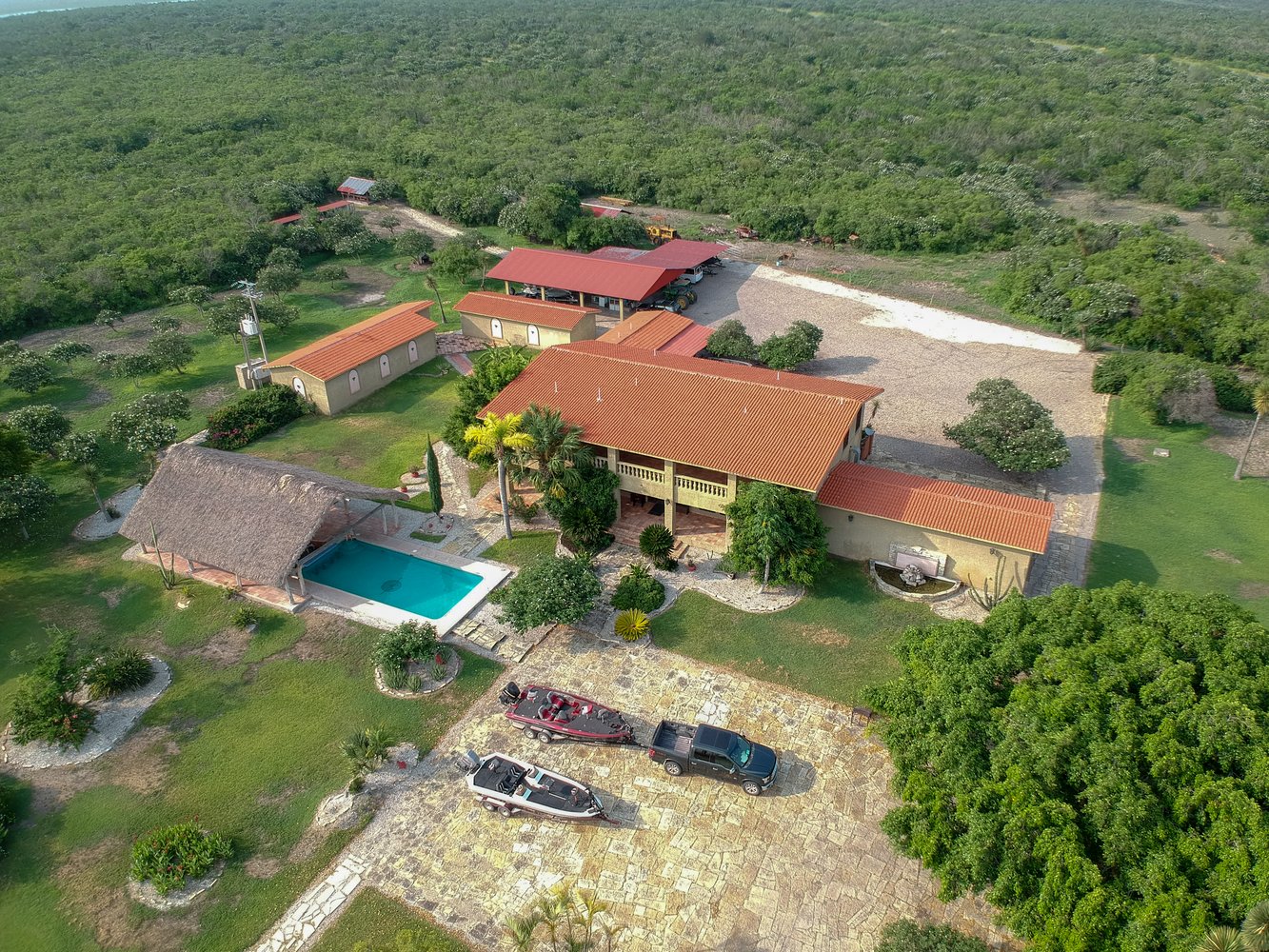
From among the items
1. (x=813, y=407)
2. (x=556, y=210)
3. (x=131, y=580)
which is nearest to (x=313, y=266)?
(x=556, y=210)

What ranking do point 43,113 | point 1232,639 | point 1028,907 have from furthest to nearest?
1. point 43,113
2. point 1232,639
3. point 1028,907

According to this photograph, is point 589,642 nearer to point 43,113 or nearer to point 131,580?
point 131,580

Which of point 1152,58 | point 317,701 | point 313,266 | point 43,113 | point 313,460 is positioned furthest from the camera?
point 1152,58

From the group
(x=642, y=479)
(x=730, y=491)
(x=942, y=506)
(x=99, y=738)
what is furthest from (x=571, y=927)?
(x=942, y=506)

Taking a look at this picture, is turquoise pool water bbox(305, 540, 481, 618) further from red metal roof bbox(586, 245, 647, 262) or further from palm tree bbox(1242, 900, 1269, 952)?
red metal roof bbox(586, 245, 647, 262)

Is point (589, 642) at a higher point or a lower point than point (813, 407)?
lower

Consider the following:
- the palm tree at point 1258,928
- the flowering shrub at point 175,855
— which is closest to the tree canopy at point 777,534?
the palm tree at point 1258,928
